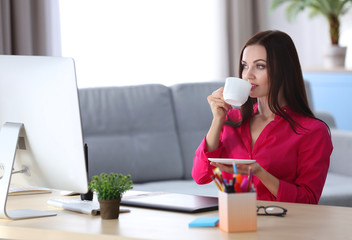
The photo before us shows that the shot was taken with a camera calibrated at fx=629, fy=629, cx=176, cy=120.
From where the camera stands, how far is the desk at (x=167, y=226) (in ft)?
4.50

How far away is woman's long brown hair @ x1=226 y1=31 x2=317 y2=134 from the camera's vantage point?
78.7 inches

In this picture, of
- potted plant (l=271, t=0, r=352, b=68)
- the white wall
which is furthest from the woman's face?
the white wall

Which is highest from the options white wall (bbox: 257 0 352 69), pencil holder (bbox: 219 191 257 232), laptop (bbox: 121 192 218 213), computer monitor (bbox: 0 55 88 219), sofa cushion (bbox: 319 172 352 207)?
white wall (bbox: 257 0 352 69)

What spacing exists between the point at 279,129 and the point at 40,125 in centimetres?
81

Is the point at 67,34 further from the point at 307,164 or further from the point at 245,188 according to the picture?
the point at 245,188

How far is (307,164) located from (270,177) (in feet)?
0.54

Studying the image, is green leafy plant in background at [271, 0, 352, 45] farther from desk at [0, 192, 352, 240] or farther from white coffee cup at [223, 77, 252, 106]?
desk at [0, 192, 352, 240]

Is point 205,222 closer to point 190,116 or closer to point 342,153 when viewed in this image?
point 190,116

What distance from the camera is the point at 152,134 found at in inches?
139

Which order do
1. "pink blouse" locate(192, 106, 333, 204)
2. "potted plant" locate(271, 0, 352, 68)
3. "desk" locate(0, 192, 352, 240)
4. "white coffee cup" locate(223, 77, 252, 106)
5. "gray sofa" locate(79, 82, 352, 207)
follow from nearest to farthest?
"desk" locate(0, 192, 352, 240) → "white coffee cup" locate(223, 77, 252, 106) → "pink blouse" locate(192, 106, 333, 204) → "gray sofa" locate(79, 82, 352, 207) → "potted plant" locate(271, 0, 352, 68)

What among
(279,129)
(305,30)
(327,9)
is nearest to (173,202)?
(279,129)

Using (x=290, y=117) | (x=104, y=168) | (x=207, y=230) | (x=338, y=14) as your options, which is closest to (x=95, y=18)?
(x=104, y=168)

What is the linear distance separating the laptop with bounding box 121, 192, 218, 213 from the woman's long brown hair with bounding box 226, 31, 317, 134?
0.43 metres

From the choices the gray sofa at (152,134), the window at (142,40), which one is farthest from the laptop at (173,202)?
the window at (142,40)
